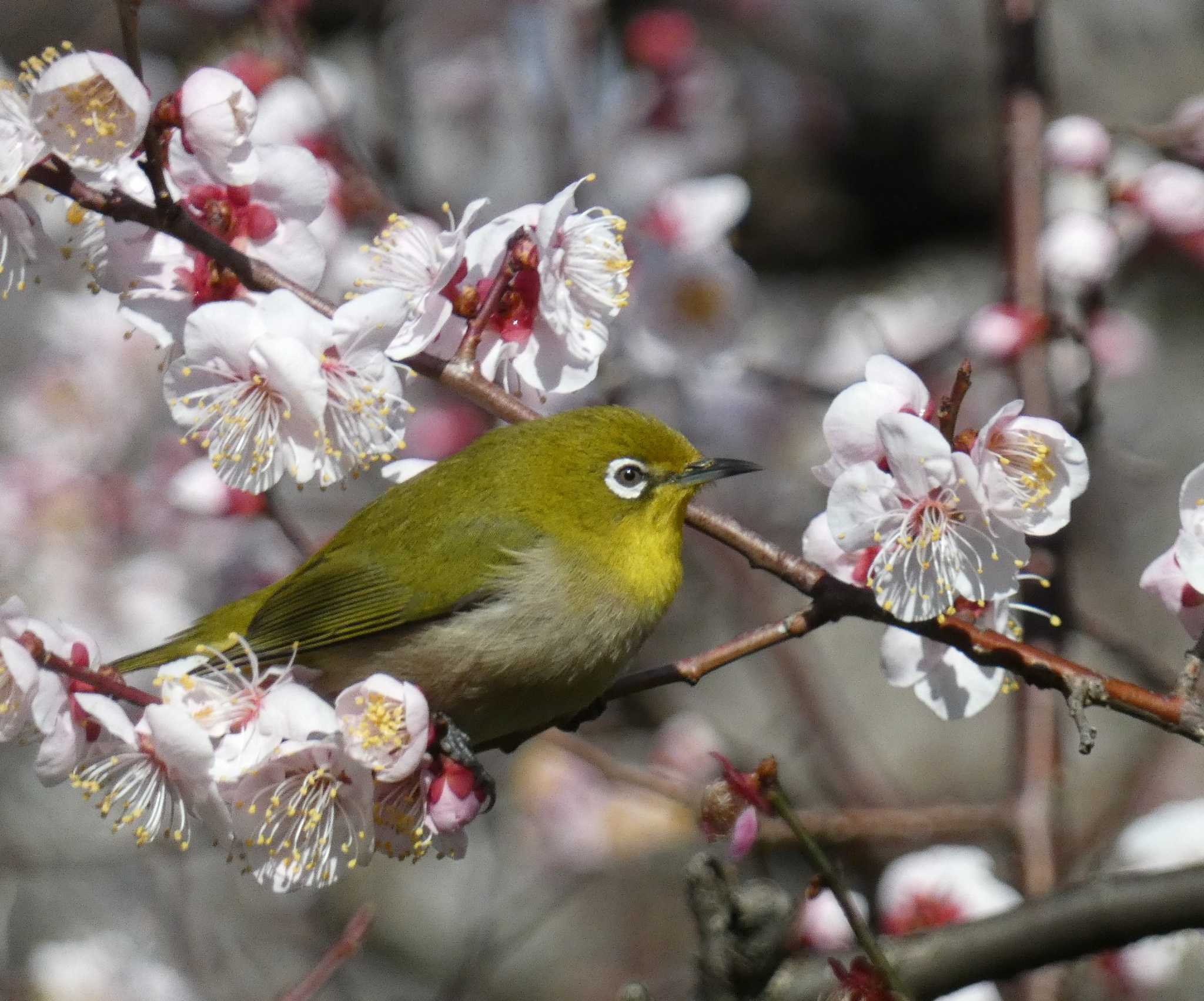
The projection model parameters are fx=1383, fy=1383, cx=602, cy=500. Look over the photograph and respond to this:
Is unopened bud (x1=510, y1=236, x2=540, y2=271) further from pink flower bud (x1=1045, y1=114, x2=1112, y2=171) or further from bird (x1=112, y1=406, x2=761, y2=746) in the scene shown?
pink flower bud (x1=1045, y1=114, x2=1112, y2=171)

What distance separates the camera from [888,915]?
3.10m

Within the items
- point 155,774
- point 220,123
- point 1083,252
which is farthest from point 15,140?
point 1083,252

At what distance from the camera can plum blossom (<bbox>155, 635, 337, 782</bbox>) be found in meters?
1.92

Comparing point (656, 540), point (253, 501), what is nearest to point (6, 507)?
point (253, 501)

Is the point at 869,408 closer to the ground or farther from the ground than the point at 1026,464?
farther from the ground

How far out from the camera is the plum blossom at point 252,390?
216 cm

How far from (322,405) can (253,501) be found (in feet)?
3.88

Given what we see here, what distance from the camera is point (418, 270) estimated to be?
238 cm

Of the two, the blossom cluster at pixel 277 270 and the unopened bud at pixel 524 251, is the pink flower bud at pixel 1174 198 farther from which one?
the unopened bud at pixel 524 251

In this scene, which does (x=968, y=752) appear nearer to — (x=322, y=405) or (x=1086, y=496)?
(x=1086, y=496)

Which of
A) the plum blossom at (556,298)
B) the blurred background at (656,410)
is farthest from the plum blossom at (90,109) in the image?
the blurred background at (656,410)

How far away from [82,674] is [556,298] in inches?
38.6

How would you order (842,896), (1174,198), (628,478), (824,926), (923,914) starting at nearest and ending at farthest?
(842,896)
(628,478)
(923,914)
(824,926)
(1174,198)

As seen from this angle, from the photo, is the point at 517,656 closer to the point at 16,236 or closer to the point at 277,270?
the point at 277,270
